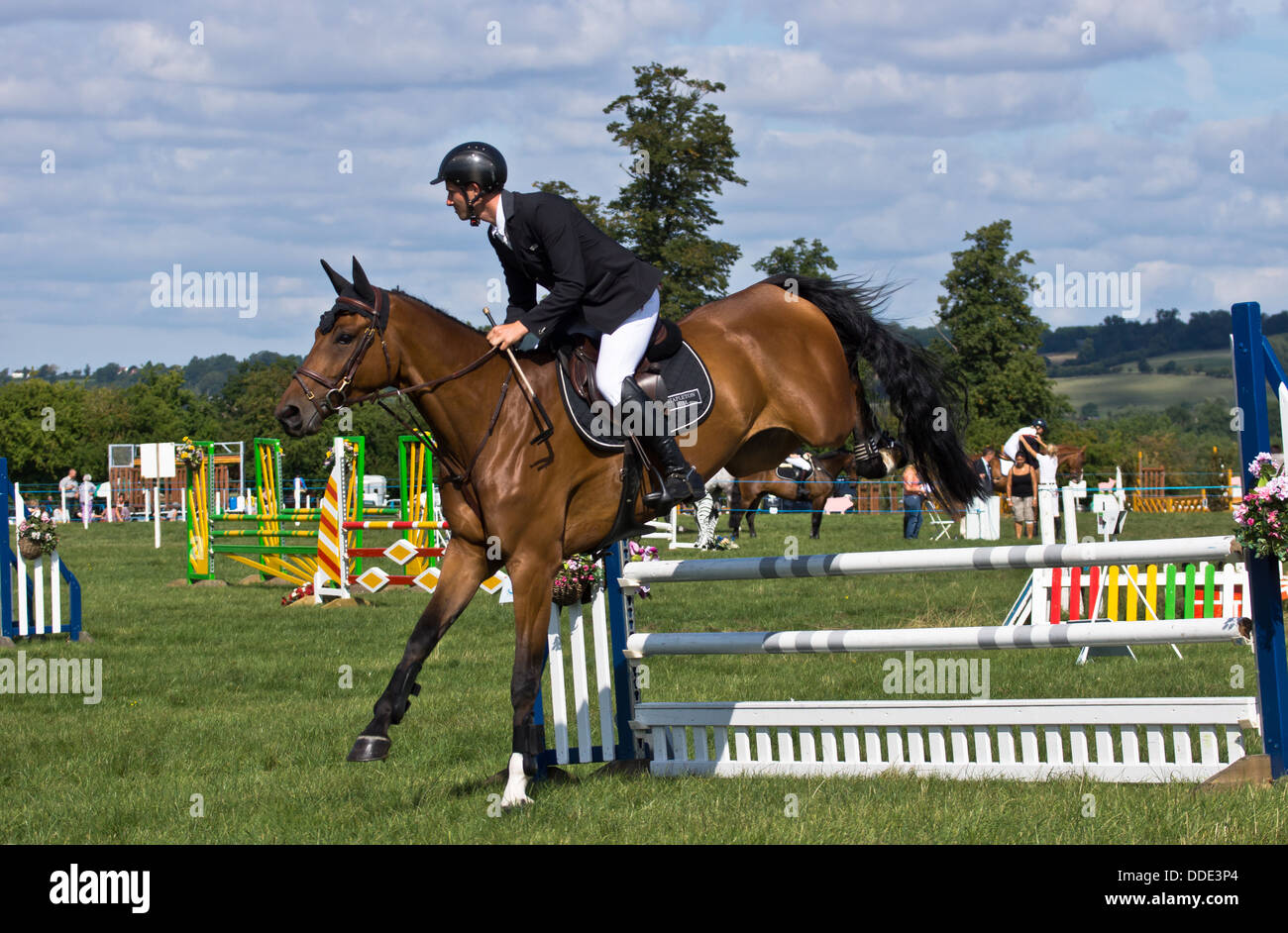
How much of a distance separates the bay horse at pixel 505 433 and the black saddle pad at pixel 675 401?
6cm

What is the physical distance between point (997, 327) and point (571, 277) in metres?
51.7

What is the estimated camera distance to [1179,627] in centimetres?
531

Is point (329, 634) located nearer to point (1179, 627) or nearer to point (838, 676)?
point (838, 676)

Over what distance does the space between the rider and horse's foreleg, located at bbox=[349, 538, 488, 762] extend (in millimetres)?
964

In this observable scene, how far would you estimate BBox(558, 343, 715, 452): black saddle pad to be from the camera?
5656 mm

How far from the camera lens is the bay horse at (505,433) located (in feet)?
17.6

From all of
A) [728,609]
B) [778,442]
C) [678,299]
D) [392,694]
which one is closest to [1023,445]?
[728,609]

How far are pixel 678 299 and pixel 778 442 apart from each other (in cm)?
2842

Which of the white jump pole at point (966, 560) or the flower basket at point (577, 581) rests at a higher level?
the white jump pole at point (966, 560)

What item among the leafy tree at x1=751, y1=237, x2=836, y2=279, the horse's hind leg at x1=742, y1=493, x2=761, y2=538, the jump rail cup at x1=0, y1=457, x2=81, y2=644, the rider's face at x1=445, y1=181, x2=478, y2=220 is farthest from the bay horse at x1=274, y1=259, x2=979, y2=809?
the leafy tree at x1=751, y1=237, x2=836, y2=279

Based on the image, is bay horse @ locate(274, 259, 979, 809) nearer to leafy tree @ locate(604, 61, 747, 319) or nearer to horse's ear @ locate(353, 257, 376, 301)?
horse's ear @ locate(353, 257, 376, 301)

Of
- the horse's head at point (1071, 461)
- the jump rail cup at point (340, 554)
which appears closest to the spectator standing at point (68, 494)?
the jump rail cup at point (340, 554)

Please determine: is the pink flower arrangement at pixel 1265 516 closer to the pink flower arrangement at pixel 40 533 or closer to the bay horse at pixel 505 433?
the bay horse at pixel 505 433

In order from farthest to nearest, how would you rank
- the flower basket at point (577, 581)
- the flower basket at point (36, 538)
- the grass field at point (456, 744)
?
the flower basket at point (36, 538) < the flower basket at point (577, 581) < the grass field at point (456, 744)
